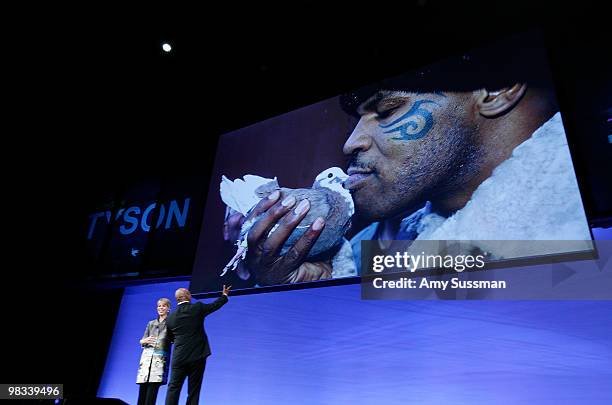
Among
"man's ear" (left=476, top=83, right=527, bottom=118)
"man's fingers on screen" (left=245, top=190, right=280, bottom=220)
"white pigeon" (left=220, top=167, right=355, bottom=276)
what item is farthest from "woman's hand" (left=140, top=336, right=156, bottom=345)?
"man's ear" (left=476, top=83, right=527, bottom=118)

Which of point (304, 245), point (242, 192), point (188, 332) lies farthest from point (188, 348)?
point (242, 192)

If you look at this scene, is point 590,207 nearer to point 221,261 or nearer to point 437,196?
point 437,196

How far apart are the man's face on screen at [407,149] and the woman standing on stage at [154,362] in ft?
5.57

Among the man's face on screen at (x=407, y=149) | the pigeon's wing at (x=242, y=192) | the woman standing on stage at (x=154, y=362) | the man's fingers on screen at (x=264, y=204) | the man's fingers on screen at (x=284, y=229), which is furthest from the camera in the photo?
the pigeon's wing at (x=242, y=192)

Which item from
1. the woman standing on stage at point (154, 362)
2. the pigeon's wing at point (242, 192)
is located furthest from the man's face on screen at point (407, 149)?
the woman standing on stage at point (154, 362)

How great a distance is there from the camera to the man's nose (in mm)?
3744

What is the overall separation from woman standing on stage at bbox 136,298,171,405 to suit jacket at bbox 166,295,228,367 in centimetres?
15

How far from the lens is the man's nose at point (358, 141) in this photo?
12.3 ft

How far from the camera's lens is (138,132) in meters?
6.17

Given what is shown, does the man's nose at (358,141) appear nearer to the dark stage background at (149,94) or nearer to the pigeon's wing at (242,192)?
the pigeon's wing at (242,192)

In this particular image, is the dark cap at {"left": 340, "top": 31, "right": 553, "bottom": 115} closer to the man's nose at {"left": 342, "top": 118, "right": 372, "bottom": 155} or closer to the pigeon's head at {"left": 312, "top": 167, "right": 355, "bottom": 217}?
the man's nose at {"left": 342, "top": 118, "right": 372, "bottom": 155}

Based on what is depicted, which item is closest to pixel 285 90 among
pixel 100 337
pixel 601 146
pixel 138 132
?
pixel 138 132

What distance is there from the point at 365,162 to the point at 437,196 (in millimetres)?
696

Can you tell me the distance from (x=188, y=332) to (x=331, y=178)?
1.65m
